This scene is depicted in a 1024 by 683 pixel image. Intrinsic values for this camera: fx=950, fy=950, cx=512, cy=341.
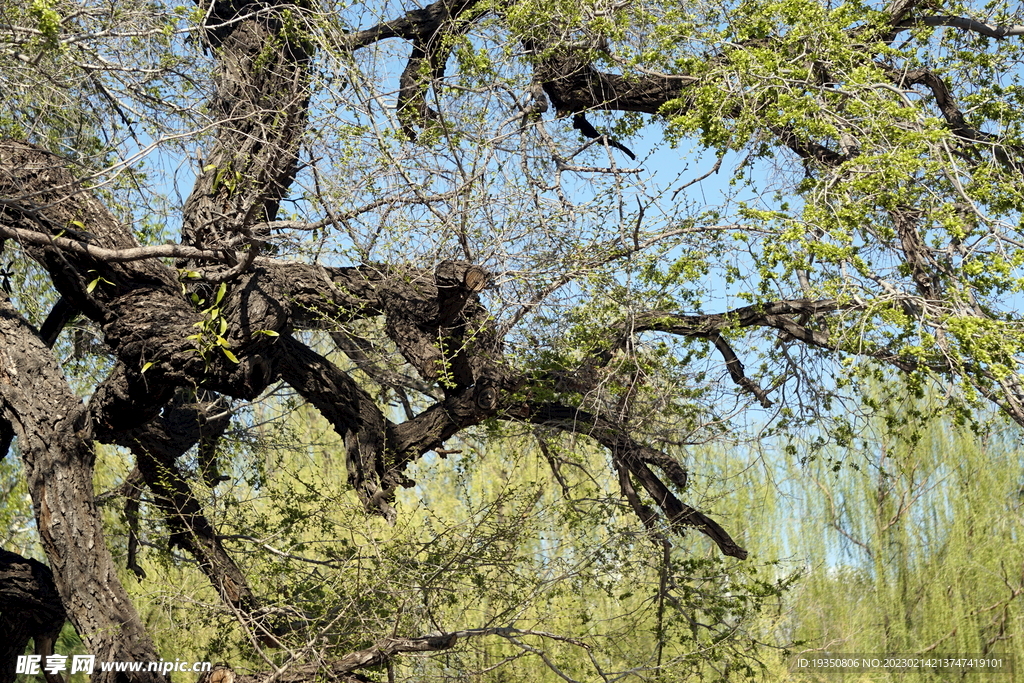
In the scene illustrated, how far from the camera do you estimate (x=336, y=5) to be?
5516 mm

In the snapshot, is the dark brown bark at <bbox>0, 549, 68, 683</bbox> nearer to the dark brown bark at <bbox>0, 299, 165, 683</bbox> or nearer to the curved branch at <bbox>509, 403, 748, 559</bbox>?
the dark brown bark at <bbox>0, 299, 165, 683</bbox>

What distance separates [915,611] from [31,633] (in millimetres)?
7261

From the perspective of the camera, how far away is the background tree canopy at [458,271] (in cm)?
445

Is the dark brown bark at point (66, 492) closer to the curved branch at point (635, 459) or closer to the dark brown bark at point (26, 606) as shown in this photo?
the dark brown bark at point (26, 606)

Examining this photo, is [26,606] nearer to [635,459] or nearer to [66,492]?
[66,492]

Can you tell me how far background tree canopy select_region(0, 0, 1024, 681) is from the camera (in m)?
4.45

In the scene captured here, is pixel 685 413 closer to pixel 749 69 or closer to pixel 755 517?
pixel 749 69

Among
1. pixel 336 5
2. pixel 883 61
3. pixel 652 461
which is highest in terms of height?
pixel 336 5

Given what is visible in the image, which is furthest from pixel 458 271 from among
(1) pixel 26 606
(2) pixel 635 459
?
(1) pixel 26 606

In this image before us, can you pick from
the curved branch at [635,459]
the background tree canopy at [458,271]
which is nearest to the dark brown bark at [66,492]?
the background tree canopy at [458,271]

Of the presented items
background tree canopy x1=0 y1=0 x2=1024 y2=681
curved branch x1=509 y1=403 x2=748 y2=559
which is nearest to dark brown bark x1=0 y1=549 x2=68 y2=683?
background tree canopy x1=0 y1=0 x2=1024 y2=681

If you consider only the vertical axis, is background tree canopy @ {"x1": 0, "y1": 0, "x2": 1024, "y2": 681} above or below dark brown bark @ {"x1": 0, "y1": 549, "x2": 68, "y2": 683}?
above

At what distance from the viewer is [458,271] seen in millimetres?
4562

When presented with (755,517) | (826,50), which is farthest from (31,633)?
(755,517)
